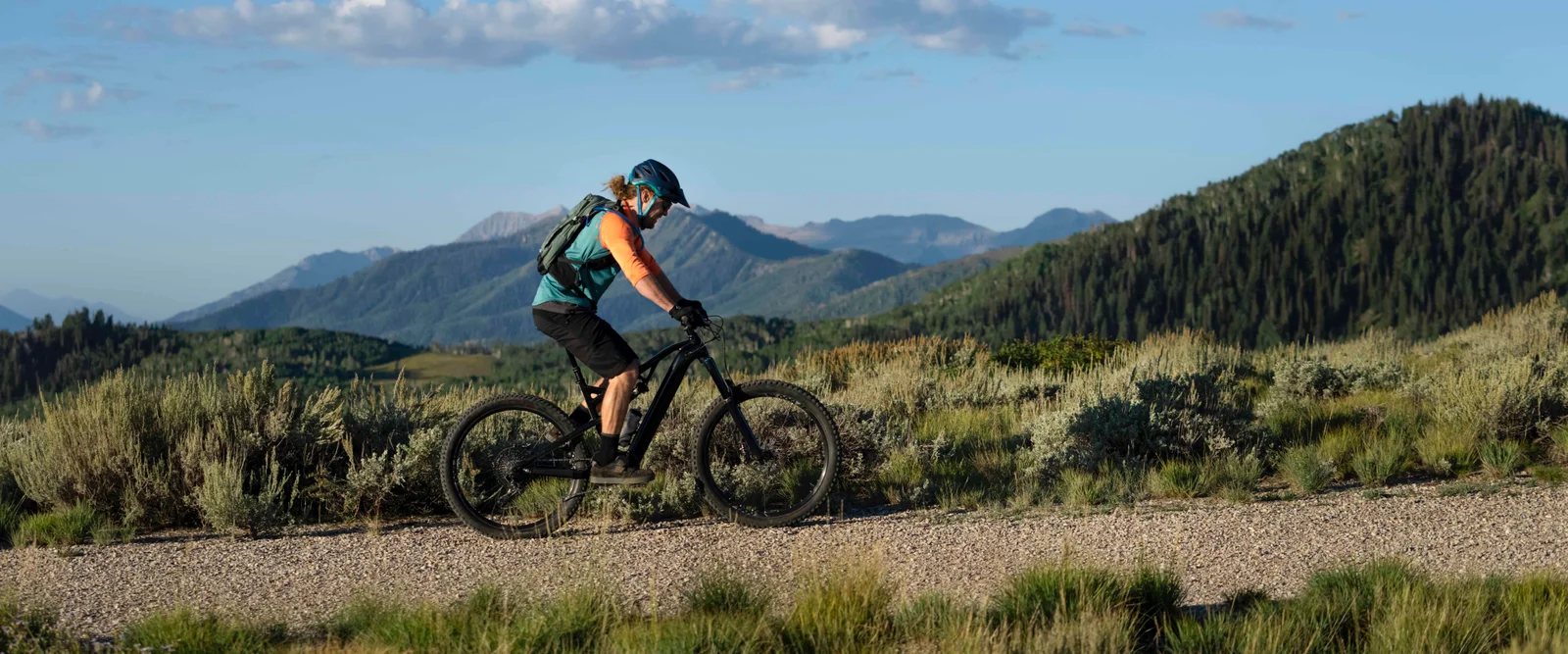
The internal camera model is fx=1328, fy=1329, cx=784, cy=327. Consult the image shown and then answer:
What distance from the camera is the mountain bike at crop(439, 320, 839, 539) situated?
7422 millimetres

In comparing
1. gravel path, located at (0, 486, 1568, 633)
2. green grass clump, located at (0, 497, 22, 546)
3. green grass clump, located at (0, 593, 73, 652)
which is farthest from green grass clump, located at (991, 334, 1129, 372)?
green grass clump, located at (0, 593, 73, 652)

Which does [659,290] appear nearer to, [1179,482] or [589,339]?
[589,339]

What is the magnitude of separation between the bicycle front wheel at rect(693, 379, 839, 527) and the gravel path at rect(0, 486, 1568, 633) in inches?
7.1

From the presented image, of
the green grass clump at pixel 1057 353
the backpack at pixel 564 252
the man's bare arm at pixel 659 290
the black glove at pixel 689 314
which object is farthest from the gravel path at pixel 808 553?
the green grass clump at pixel 1057 353

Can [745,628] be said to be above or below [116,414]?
below

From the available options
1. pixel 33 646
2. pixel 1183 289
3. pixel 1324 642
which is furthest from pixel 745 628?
pixel 1183 289

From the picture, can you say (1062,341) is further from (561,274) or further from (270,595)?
(270,595)

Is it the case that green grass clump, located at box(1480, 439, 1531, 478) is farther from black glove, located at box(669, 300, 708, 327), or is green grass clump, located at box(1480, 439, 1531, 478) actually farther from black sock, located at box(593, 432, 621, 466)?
black sock, located at box(593, 432, 621, 466)

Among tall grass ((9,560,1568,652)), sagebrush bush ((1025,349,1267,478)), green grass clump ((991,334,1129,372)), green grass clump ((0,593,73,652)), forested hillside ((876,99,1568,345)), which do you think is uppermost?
forested hillside ((876,99,1568,345))

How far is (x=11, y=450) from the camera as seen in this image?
8750mm

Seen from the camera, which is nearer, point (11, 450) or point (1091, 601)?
point (1091, 601)

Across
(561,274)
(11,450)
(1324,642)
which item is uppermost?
(561,274)

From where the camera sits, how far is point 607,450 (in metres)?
7.38

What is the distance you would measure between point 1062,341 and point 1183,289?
114 meters
